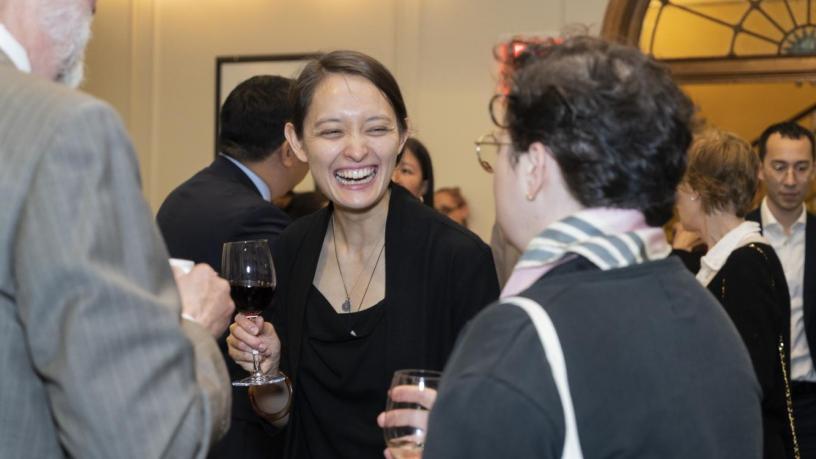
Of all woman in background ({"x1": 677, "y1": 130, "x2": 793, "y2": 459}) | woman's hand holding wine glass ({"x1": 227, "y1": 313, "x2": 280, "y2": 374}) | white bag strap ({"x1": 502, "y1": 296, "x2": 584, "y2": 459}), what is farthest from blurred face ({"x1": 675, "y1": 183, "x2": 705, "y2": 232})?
white bag strap ({"x1": 502, "y1": 296, "x2": 584, "y2": 459})

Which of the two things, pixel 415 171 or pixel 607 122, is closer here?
pixel 607 122

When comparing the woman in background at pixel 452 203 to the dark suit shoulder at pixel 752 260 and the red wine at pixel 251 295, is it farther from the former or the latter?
the red wine at pixel 251 295

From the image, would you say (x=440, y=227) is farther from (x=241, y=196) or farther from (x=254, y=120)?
(x=254, y=120)

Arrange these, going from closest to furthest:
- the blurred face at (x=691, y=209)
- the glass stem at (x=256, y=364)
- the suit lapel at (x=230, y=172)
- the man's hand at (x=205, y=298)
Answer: the man's hand at (x=205, y=298)
the glass stem at (x=256, y=364)
the suit lapel at (x=230, y=172)
the blurred face at (x=691, y=209)

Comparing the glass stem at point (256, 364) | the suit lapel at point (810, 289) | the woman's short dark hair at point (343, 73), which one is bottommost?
the suit lapel at point (810, 289)

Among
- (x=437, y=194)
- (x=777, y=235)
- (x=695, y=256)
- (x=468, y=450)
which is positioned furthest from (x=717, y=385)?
(x=437, y=194)

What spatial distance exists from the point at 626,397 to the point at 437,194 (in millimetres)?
5673

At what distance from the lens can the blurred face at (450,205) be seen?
22.7 ft

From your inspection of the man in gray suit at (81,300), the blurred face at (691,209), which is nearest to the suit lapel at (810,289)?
the blurred face at (691,209)

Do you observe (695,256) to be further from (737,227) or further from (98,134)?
(98,134)

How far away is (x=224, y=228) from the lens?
3133 mm

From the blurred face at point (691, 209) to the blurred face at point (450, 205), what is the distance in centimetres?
324

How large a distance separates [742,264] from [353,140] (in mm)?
1387

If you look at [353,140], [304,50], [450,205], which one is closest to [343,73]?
Answer: [353,140]
